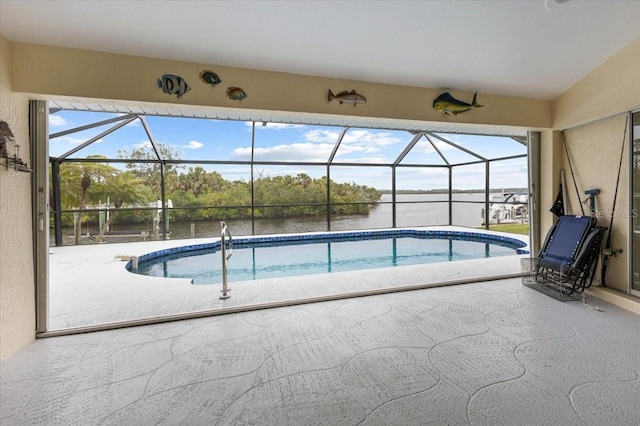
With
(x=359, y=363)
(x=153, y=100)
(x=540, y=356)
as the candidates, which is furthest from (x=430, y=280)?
(x=153, y=100)

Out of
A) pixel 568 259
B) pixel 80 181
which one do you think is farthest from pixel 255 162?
pixel 568 259

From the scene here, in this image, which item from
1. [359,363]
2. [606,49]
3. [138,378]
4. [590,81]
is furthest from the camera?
[590,81]

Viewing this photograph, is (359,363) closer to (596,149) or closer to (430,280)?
(430,280)

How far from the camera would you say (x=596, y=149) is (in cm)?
392

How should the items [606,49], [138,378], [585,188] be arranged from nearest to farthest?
[138,378] → [606,49] → [585,188]

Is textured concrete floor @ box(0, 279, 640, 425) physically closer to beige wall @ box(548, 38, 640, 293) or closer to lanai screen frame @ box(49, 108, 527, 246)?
beige wall @ box(548, 38, 640, 293)

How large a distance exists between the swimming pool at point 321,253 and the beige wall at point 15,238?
3.20 meters

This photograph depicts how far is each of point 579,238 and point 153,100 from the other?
4.82 metres

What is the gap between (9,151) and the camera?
2486mm

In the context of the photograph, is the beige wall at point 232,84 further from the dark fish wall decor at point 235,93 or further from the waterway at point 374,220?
the waterway at point 374,220

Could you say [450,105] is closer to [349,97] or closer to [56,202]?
[349,97]

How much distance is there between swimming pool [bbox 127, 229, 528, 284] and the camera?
6646 mm

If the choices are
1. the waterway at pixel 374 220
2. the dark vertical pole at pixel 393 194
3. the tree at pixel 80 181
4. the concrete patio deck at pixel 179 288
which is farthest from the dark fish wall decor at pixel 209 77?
the dark vertical pole at pixel 393 194

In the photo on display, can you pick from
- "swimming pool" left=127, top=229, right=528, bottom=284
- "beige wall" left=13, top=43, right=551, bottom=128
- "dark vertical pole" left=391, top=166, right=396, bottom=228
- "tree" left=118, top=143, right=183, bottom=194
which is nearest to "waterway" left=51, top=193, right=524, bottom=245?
"dark vertical pole" left=391, top=166, right=396, bottom=228
